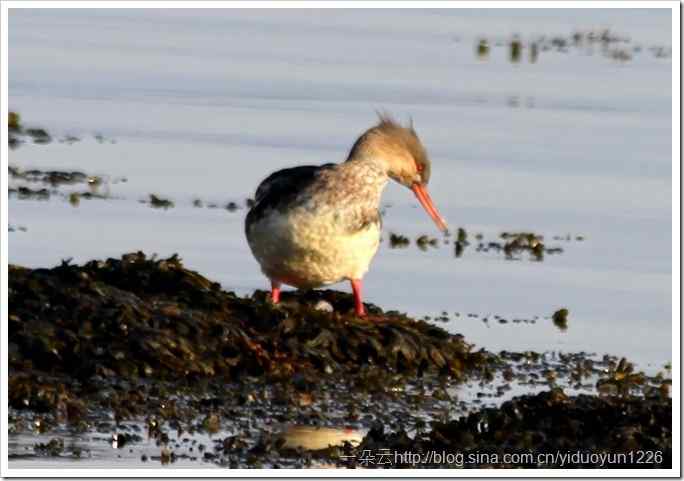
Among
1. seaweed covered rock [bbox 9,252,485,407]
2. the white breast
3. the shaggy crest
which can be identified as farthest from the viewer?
the shaggy crest

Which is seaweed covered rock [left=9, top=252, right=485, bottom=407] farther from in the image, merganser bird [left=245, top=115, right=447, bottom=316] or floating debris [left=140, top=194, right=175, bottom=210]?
floating debris [left=140, top=194, right=175, bottom=210]

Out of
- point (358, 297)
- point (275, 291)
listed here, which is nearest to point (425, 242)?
point (358, 297)

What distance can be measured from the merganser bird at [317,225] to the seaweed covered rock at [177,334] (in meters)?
0.21

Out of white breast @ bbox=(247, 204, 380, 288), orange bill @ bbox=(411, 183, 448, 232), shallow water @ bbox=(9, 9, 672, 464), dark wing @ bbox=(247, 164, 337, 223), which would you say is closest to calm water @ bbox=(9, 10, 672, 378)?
shallow water @ bbox=(9, 9, 672, 464)

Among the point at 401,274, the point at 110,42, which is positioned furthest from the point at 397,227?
the point at 110,42

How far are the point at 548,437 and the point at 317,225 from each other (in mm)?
2052

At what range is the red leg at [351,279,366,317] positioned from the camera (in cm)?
1036

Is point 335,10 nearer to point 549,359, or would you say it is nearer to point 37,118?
point 37,118

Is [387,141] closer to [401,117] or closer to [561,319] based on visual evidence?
[561,319]

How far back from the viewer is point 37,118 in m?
16.8

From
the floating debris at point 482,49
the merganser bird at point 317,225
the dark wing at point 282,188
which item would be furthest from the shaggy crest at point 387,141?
the floating debris at point 482,49

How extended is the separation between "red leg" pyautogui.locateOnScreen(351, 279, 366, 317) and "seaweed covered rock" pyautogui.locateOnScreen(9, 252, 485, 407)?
0.43ft

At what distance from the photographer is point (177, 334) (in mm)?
9453

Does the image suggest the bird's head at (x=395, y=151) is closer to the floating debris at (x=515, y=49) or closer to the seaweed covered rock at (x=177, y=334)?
the seaweed covered rock at (x=177, y=334)
